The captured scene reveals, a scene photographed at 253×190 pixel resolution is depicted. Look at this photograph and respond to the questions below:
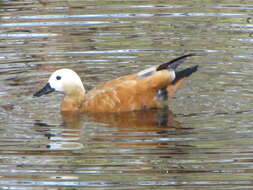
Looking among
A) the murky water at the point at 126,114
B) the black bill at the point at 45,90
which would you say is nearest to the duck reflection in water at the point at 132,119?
the murky water at the point at 126,114

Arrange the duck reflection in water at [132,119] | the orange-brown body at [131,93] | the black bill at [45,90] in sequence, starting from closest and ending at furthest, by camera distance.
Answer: the duck reflection in water at [132,119]
the orange-brown body at [131,93]
the black bill at [45,90]

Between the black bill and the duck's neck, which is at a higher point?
the black bill

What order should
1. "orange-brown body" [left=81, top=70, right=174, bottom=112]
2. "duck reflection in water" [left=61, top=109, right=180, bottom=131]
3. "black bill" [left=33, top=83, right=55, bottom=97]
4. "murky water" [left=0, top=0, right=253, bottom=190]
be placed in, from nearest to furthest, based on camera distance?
1. "murky water" [left=0, top=0, right=253, bottom=190]
2. "duck reflection in water" [left=61, top=109, right=180, bottom=131]
3. "orange-brown body" [left=81, top=70, right=174, bottom=112]
4. "black bill" [left=33, top=83, right=55, bottom=97]

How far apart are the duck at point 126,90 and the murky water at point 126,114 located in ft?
0.53

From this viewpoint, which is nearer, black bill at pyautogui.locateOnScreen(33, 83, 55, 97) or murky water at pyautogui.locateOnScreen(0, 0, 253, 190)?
murky water at pyautogui.locateOnScreen(0, 0, 253, 190)

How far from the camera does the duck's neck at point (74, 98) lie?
1116 centimetres

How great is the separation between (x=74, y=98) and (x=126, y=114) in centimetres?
79

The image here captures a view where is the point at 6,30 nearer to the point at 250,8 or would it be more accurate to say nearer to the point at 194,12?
the point at 194,12

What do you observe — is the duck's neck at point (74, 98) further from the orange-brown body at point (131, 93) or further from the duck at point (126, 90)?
the orange-brown body at point (131, 93)

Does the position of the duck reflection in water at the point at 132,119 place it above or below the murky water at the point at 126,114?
below

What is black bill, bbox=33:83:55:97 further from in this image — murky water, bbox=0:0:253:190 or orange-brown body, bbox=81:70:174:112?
orange-brown body, bbox=81:70:174:112

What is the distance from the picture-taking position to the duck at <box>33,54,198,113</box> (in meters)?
10.9

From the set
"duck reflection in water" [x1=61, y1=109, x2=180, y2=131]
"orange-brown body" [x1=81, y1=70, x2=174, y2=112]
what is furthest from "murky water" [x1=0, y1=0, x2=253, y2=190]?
"orange-brown body" [x1=81, y1=70, x2=174, y2=112]

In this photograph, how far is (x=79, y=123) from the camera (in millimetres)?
10570
